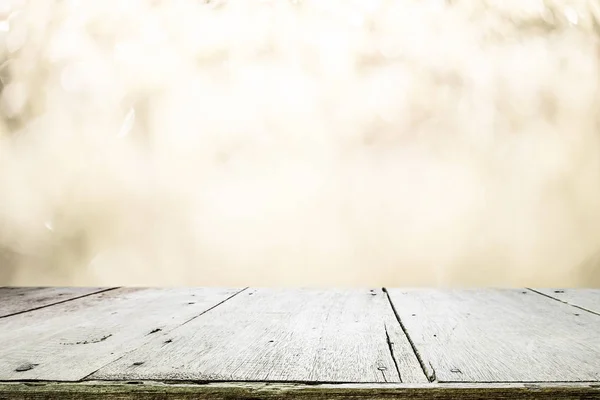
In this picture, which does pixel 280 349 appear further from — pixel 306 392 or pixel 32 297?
pixel 32 297

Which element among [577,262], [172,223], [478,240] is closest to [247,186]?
[172,223]

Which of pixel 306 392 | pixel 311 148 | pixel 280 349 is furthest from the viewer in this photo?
pixel 311 148

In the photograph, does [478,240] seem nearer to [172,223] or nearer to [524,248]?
[524,248]

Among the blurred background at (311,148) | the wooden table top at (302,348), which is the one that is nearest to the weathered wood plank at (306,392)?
the wooden table top at (302,348)

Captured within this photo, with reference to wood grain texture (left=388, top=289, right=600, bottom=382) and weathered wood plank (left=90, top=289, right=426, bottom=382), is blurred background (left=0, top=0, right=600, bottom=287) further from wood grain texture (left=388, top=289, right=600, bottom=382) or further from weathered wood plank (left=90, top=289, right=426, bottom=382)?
weathered wood plank (left=90, top=289, right=426, bottom=382)

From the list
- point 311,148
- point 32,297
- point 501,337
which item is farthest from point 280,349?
point 311,148

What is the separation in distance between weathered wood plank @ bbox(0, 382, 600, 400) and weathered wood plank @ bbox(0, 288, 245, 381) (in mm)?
36

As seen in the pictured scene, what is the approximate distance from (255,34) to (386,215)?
0.72 metres

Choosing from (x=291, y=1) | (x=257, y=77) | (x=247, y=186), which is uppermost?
(x=291, y=1)

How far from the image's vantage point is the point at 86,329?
77 cm

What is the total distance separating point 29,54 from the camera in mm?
1624

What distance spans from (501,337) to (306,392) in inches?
13.8

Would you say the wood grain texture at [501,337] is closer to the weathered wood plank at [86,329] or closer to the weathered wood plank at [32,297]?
the weathered wood plank at [86,329]

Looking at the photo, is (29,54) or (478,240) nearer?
Result: (478,240)
